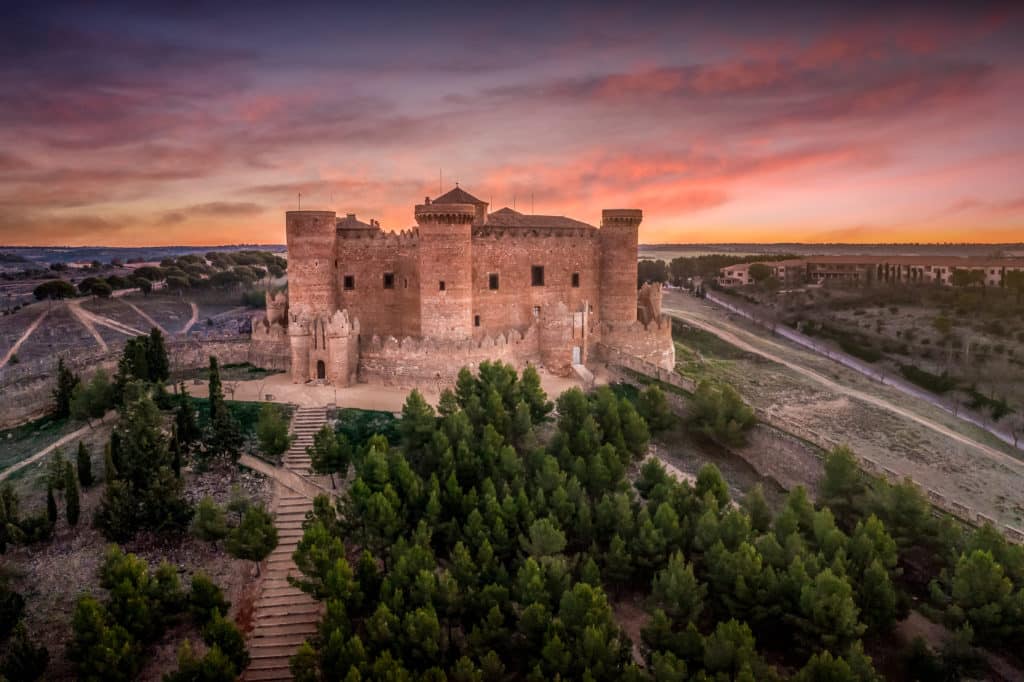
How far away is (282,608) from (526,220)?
21949 millimetres

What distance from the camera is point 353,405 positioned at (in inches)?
1032

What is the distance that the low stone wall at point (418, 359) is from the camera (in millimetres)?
28375

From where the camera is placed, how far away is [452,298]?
28.8m

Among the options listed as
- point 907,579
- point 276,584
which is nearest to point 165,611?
point 276,584

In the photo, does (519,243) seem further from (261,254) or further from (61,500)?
(261,254)

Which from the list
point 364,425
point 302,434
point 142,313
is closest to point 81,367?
point 302,434

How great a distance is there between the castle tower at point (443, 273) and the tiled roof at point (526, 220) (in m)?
3.37

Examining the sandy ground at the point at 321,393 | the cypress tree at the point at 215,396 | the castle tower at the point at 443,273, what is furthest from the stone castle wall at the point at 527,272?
the cypress tree at the point at 215,396

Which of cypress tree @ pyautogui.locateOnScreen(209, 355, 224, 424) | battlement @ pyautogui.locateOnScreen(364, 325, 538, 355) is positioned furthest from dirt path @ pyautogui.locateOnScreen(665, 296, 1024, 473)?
cypress tree @ pyautogui.locateOnScreen(209, 355, 224, 424)

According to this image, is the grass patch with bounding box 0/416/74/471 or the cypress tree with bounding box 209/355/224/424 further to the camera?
the grass patch with bounding box 0/416/74/471

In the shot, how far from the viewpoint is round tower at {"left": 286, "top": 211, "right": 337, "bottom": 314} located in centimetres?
2884

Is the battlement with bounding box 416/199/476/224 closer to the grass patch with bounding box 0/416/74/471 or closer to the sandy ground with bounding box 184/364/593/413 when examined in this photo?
the sandy ground with bounding box 184/364/593/413

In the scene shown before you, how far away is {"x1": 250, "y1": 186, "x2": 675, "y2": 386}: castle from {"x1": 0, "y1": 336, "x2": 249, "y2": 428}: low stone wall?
1.51 meters

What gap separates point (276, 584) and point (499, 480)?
628 cm
